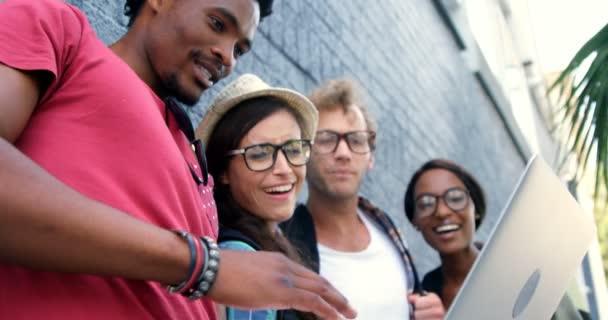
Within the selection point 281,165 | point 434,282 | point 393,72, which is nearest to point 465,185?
point 434,282

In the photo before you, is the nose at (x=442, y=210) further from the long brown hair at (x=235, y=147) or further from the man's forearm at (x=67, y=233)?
the man's forearm at (x=67, y=233)

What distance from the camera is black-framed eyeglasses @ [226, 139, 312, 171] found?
1.82m

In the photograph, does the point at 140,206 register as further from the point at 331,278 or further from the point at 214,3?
the point at 331,278

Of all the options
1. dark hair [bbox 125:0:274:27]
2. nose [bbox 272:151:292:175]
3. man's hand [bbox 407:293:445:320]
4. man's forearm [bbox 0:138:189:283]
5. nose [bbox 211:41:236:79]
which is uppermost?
dark hair [bbox 125:0:274:27]

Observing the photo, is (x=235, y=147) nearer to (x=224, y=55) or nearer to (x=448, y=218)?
(x=224, y=55)

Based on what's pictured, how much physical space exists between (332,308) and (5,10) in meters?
0.62

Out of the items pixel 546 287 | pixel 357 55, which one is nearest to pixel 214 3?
pixel 546 287

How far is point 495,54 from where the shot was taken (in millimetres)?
10273

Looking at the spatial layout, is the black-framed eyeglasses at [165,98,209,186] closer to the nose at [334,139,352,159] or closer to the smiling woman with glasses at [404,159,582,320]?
the nose at [334,139,352,159]

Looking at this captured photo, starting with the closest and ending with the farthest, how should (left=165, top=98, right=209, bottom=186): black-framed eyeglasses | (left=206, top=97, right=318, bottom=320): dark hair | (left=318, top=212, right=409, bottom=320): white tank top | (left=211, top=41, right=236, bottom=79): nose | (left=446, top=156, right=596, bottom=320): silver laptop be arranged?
1. (left=446, top=156, right=596, bottom=320): silver laptop
2. (left=165, top=98, right=209, bottom=186): black-framed eyeglasses
3. (left=211, top=41, right=236, bottom=79): nose
4. (left=206, top=97, right=318, bottom=320): dark hair
5. (left=318, top=212, right=409, bottom=320): white tank top

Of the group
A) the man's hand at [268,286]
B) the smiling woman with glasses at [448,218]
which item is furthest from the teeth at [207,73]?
the smiling woman with glasses at [448,218]

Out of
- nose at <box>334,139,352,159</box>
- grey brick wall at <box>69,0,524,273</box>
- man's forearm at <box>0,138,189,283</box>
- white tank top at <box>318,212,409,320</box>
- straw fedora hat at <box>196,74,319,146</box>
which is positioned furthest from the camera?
grey brick wall at <box>69,0,524,273</box>

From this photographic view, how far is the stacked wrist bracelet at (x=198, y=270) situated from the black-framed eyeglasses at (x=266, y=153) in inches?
37.1

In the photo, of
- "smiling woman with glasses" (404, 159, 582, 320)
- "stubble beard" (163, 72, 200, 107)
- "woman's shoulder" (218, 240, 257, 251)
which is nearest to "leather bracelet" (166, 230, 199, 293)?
"stubble beard" (163, 72, 200, 107)
